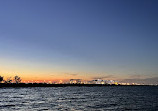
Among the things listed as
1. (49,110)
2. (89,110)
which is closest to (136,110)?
(89,110)

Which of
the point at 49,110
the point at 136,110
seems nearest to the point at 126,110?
the point at 136,110

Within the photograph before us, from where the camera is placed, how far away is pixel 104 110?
48.4m

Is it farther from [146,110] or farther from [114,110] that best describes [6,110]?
[146,110]

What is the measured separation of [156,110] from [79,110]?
20.8m

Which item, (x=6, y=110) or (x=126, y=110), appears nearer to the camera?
(x=6, y=110)

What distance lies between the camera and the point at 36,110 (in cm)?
4600

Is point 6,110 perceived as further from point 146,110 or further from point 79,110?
point 146,110

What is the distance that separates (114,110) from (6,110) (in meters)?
28.0

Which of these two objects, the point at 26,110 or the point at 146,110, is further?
the point at 146,110

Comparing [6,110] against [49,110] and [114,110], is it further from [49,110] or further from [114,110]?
[114,110]

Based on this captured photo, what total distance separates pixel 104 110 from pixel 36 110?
699 inches

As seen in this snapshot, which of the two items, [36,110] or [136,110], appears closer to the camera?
[36,110]

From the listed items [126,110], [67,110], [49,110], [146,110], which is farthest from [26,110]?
[146,110]

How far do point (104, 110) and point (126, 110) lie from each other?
602 centimetres
